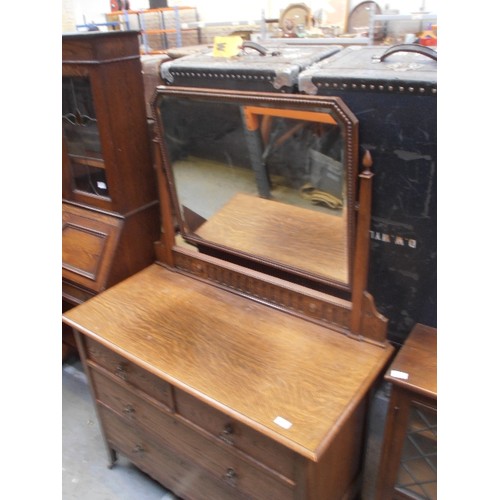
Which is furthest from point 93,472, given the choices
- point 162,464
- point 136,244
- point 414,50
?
point 414,50

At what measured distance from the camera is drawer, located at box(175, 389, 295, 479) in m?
1.03

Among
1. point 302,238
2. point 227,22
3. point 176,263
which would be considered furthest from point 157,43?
point 302,238

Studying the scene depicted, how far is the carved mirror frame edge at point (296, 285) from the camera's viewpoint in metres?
1.10

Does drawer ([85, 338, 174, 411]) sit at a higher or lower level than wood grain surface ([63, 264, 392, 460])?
lower

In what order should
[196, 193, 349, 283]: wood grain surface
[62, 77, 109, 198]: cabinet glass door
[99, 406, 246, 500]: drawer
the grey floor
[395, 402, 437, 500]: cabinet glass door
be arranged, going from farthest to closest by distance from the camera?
the grey floor
[62, 77, 109, 198]: cabinet glass door
[99, 406, 246, 500]: drawer
[196, 193, 349, 283]: wood grain surface
[395, 402, 437, 500]: cabinet glass door

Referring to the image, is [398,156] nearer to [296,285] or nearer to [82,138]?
[296,285]

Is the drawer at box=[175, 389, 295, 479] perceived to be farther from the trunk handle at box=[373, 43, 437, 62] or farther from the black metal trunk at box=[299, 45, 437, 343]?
the trunk handle at box=[373, 43, 437, 62]

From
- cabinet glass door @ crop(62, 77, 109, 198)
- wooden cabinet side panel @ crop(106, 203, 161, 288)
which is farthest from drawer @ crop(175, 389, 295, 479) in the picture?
cabinet glass door @ crop(62, 77, 109, 198)

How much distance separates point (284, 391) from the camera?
3.44 feet

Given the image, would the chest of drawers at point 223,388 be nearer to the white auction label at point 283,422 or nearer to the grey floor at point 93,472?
the white auction label at point 283,422

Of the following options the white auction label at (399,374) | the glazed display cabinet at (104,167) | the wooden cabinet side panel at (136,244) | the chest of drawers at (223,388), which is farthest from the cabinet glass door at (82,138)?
the white auction label at (399,374)

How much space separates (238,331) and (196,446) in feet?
1.15

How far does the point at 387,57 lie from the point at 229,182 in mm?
546
